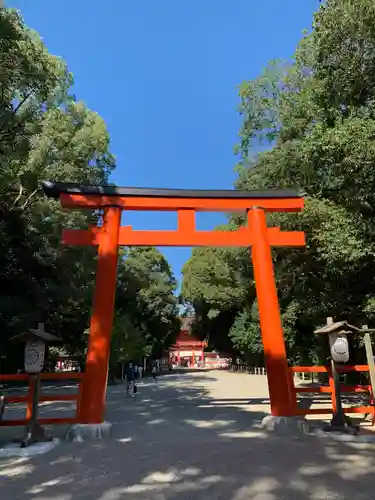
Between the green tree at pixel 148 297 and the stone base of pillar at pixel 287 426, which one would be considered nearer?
the stone base of pillar at pixel 287 426

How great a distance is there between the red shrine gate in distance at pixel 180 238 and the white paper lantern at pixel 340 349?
1.06 metres

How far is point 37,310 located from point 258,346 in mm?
14773

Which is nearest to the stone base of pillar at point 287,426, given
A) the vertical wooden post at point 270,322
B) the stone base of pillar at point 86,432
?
the vertical wooden post at point 270,322

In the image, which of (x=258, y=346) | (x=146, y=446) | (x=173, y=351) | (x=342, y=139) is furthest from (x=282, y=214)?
(x=173, y=351)

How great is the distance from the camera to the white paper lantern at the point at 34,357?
724cm

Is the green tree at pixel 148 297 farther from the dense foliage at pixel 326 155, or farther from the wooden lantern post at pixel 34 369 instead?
the wooden lantern post at pixel 34 369

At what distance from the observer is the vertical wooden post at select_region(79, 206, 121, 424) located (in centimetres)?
772

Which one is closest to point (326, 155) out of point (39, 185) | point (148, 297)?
point (39, 185)

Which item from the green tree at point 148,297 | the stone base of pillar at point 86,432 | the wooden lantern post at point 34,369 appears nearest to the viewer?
the wooden lantern post at point 34,369

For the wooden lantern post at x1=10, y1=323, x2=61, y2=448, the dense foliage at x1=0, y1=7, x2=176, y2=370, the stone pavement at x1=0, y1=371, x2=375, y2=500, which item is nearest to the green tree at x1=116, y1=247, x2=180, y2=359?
the dense foliage at x1=0, y1=7, x2=176, y2=370

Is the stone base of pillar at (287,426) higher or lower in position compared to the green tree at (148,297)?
lower

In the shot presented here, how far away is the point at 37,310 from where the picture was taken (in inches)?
612

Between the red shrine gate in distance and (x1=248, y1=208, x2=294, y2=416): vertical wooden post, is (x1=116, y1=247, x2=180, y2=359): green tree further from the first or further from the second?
(x1=248, y1=208, x2=294, y2=416): vertical wooden post

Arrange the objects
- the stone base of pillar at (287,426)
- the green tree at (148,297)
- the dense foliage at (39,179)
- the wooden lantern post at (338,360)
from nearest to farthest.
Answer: the wooden lantern post at (338,360), the stone base of pillar at (287,426), the dense foliage at (39,179), the green tree at (148,297)
